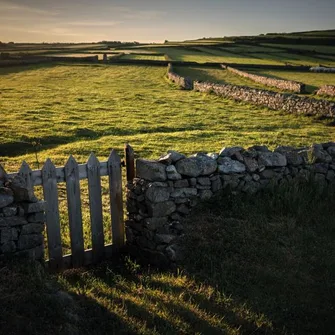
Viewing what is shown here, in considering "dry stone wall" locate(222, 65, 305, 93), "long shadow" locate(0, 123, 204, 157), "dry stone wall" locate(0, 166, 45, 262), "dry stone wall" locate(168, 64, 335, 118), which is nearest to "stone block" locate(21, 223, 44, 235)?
"dry stone wall" locate(0, 166, 45, 262)

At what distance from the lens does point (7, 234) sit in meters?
4.98

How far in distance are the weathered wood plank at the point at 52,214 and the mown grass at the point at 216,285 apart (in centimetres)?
31

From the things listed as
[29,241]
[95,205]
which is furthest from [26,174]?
[95,205]

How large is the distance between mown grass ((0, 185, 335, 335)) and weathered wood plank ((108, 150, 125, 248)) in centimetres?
38

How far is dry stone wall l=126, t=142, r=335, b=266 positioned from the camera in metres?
5.87

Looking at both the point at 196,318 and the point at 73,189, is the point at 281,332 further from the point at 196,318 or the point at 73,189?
the point at 73,189

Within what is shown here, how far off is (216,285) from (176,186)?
1.66 meters

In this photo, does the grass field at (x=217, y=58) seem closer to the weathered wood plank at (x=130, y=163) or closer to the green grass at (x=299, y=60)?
the green grass at (x=299, y=60)

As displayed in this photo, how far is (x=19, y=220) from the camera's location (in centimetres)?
502

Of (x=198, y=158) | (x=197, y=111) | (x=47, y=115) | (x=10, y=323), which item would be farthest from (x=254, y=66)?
(x=10, y=323)

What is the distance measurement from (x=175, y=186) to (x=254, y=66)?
45.4m

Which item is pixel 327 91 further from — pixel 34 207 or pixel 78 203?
pixel 34 207

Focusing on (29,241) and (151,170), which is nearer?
(29,241)

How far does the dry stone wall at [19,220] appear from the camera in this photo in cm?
494
